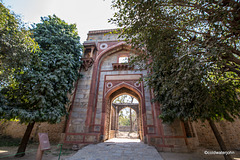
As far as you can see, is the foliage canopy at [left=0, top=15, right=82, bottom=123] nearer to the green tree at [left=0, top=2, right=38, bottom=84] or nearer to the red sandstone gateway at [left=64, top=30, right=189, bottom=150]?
Result: the green tree at [left=0, top=2, right=38, bottom=84]

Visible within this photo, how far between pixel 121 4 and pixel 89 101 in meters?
6.86

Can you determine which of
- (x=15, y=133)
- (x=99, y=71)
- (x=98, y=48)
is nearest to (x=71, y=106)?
(x=99, y=71)

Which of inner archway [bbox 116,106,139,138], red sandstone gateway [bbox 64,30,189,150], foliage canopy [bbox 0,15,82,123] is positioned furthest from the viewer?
inner archway [bbox 116,106,139,138]

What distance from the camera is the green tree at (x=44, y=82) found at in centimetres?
593

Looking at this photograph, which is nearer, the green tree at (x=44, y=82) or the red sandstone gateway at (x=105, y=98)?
the green tree at (x=44, y=82)

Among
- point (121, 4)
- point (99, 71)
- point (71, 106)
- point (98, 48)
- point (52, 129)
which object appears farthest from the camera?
point (98, 48)

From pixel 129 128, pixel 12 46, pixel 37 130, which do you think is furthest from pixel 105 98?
pixel 129 128

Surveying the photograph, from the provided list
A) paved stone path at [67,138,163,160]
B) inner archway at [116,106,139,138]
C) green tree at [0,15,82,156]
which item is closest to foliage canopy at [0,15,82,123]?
green tree at [0,15,82,156]

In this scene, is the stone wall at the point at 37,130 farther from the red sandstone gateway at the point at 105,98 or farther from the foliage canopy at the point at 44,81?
the foliage canopy at the point at 44,81

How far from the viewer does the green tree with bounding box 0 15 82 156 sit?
19.5ft

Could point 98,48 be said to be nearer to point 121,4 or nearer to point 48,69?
point 48,69

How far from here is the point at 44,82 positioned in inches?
247

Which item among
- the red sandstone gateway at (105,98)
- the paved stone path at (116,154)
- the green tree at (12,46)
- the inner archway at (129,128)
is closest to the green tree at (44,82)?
the green tree at (12,46)

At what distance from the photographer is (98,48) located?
37.4 feet
